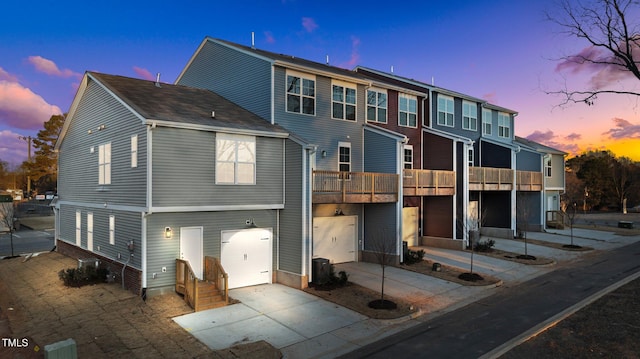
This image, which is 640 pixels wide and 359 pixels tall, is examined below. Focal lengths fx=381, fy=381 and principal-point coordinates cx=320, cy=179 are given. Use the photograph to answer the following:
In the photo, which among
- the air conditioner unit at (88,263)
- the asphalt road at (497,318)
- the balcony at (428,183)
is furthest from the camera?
the balcony at (428,183)

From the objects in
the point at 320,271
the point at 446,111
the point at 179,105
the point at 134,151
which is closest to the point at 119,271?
the point at 134,151

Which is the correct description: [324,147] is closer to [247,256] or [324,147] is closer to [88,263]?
[247,256]

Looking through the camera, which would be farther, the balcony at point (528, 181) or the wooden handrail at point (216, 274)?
the balcony at point (528, 181)

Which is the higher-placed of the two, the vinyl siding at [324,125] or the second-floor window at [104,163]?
the vinyl siding at [324,125]

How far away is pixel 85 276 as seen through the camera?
15.0 meters

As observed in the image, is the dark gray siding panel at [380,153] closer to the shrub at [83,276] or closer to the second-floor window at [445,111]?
the second-floor window at [445,111]

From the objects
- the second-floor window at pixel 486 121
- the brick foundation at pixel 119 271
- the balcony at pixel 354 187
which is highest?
the second-floor window at pixel 486 121

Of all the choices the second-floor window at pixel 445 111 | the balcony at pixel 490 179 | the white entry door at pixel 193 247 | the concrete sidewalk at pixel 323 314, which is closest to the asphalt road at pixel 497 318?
the concrete sidewalk at pixel 323 314

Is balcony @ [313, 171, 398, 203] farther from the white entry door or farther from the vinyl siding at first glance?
the white entry door

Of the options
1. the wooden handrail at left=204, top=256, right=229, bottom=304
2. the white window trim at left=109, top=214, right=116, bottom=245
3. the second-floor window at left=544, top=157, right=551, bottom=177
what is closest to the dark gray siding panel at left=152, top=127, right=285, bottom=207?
the wooden handrail at left=204, top=256, right=229, bottom=304

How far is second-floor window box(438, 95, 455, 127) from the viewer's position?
26.6 meters

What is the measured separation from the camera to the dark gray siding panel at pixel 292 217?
15.5 metres

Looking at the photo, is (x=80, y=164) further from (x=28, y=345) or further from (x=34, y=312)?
(x=28, y=345)

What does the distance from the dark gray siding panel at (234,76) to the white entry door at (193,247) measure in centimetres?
633
